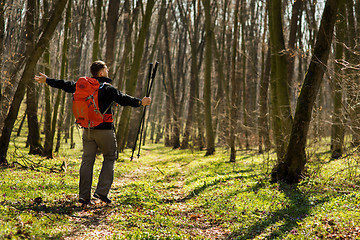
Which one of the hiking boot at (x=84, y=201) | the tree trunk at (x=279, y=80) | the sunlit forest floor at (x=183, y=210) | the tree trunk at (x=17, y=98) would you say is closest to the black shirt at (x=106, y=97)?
the hiking boot at (x=84, y=201)

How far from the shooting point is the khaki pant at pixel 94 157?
602 centimetres

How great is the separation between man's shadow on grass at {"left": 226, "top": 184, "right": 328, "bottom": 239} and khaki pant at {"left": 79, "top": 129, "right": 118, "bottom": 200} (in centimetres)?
256

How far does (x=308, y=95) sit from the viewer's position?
8.21 m

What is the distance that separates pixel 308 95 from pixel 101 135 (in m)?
5.41

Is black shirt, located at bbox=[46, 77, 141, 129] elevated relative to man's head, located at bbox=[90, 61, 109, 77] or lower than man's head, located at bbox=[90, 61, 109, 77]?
lower

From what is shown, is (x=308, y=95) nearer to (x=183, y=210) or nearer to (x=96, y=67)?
(x=183, y=210)

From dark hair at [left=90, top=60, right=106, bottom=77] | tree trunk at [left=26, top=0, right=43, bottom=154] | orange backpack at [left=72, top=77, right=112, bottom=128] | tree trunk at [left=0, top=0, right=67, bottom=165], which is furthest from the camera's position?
tree trunk at [left=26, top=0, right=43, bottom=154]

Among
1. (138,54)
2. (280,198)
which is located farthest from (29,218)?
(138,54)

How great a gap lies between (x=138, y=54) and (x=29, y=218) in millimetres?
12410

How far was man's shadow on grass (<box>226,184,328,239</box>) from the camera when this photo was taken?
5.45 metres

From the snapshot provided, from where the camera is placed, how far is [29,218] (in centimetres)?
461

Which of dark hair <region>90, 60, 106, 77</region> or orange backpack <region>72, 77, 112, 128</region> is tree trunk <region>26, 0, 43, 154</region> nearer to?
dark hair <region>90, 60, 106, 77</region>

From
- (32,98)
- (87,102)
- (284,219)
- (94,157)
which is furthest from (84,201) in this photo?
(32,98)

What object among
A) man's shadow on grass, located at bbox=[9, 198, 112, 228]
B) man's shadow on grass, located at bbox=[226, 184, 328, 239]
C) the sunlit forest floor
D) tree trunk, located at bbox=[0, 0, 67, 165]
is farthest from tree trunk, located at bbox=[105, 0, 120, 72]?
man's shadow on grass, located at bbox=[226, 184, 328, 239]
